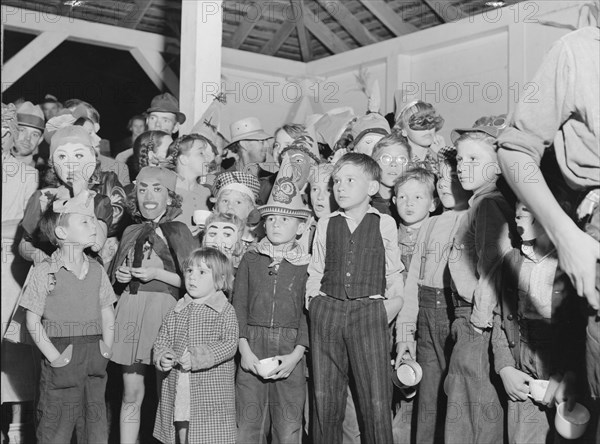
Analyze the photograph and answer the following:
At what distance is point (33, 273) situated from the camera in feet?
14.0

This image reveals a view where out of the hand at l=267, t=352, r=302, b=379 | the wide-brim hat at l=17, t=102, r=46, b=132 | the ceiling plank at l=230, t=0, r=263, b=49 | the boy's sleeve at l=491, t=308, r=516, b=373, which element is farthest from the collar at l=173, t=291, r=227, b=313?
the ceiling plank at l=230, t=0, r=263, b=49

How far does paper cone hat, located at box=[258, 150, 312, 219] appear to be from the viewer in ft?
14.3

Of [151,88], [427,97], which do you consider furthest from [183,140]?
[151,88]

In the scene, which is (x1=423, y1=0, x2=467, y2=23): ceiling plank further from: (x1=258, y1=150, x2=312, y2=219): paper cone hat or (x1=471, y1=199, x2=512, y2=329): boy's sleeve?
(x1=471, y1=199, x2=512, y2=329): boy's sleeve

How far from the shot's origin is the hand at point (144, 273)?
440 centimetres

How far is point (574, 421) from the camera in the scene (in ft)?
8.46

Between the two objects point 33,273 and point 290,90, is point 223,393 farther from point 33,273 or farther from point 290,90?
point 290,90

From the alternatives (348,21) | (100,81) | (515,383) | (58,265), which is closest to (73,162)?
(58,265)

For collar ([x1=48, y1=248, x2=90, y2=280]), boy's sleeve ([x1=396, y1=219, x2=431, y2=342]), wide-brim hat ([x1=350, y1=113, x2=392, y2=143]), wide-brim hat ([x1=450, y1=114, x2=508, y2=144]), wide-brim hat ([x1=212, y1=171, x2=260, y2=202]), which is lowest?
boy's sleeve ([x1=396, y1=219, x2=431, y2=342])

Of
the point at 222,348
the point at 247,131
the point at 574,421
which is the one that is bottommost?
the point at 574,421

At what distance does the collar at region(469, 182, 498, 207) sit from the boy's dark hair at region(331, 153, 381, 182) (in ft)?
1.66

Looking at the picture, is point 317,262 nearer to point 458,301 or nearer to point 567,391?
point 458,301

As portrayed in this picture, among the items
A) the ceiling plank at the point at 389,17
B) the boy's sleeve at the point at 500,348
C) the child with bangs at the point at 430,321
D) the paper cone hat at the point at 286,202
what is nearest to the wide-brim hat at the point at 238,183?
the paper cone hat at the point at 286,202

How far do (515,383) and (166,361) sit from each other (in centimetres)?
157
